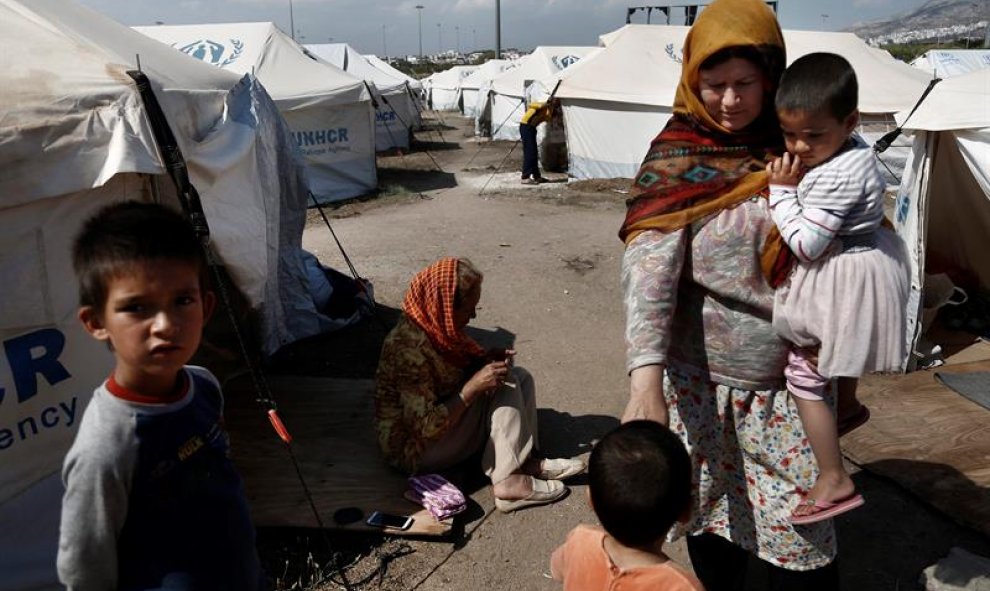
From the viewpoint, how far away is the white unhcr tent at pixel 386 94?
18328 millimetres

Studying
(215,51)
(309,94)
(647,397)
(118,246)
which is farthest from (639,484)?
(215,51)

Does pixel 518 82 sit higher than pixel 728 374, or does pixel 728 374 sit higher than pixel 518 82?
pixel 518 82

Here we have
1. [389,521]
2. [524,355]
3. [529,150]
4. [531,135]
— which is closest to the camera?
[389,521]

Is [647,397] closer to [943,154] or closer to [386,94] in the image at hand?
[943,154]

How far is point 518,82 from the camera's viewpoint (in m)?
19.2

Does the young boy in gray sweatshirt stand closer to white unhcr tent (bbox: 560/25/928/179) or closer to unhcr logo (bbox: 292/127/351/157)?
unhcr logo (bbox: 292/127/351/157)

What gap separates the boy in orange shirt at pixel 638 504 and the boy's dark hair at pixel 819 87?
2.61 ft

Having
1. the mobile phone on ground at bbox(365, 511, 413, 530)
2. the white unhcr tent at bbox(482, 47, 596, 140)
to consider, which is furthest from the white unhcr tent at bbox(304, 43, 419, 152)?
the mobile phone on ground at bbox(365, 511, 413, 530)

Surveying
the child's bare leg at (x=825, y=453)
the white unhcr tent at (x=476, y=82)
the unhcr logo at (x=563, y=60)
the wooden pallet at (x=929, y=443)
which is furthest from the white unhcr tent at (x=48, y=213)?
the white unhcr tent at (x=476, y=82)

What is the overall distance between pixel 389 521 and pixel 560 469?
87cm

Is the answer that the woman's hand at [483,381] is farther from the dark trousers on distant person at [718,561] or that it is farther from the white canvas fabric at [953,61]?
the white canvas fabric at [953,61]

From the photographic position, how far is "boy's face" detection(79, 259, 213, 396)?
4.66ft

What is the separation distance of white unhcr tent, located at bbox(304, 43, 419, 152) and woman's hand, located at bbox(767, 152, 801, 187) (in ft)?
56.1

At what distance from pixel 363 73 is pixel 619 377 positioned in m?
16.0
